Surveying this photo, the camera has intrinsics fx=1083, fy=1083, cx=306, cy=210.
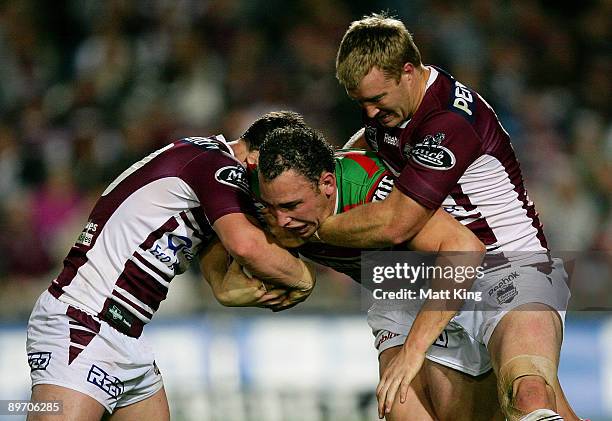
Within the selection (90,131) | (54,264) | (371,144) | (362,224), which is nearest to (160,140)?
(90,131)

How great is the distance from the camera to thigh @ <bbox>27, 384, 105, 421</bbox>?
4816mm

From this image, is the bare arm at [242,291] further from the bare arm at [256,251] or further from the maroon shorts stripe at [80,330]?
the maroon shorts stripe at [80,330]

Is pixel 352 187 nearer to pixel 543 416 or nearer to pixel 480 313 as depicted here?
pixel 480 313

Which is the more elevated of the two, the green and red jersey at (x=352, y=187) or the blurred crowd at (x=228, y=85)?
the blurred crowd at (x=228, y=85)

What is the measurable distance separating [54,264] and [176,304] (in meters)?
1.32

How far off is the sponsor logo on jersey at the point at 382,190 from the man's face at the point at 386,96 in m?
0.27

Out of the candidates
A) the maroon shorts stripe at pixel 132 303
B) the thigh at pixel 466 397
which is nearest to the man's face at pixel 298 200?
the maroon shorts stripe at pixel 132 303

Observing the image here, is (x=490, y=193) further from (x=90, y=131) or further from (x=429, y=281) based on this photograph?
(x=90, y=131)

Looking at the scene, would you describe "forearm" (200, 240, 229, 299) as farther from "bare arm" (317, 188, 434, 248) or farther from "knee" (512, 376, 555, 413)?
"knee" (512, 376, 555, 413)

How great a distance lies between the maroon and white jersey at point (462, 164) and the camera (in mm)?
4855

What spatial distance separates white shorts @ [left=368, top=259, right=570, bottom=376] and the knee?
1.60ft

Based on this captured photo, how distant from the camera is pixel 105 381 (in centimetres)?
496

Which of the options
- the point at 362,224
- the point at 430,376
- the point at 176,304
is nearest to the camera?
the point at 362,224

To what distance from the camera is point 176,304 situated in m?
9.09
